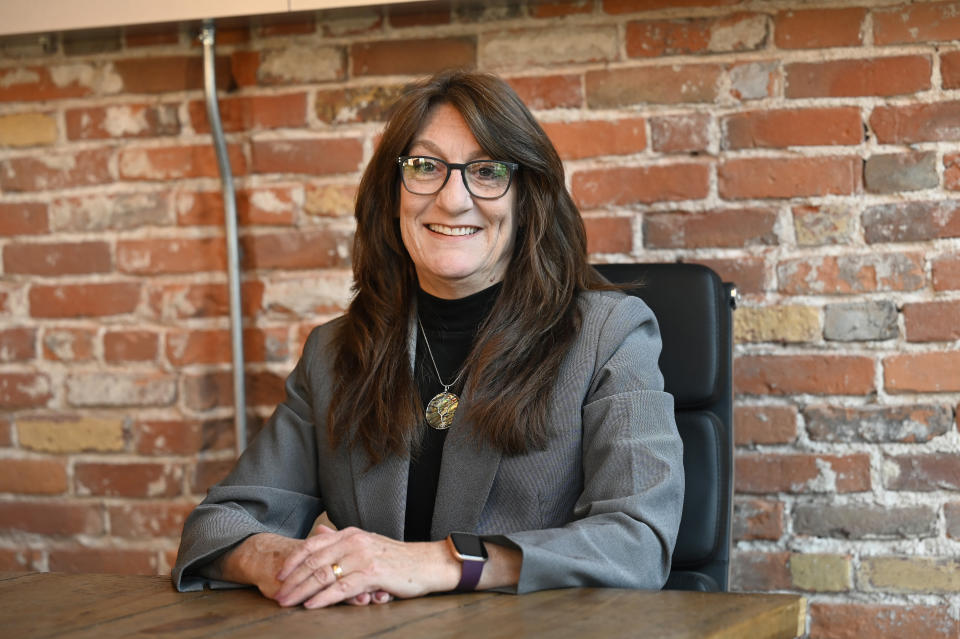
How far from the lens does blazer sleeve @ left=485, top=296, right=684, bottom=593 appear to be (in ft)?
4.78

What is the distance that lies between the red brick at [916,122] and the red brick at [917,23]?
125mm

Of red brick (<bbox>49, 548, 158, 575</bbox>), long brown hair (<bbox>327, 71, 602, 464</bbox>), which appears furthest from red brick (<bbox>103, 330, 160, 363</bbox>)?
long brown hair (<bbox>327, 71, 602, 464</bbox>)

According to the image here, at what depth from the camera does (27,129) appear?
8.27ft

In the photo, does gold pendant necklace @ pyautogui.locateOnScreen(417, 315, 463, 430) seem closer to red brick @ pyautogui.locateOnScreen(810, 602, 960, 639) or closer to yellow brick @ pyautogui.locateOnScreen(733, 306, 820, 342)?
yellow brick @ pyautogui.locateOnScreen(733, 306, 820, 342)

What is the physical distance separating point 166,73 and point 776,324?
1.41 metres

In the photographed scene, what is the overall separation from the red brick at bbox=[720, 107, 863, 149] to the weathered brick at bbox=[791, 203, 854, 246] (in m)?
0.12

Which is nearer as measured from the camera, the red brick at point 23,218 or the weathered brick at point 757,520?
the weathered brick at point 757,520

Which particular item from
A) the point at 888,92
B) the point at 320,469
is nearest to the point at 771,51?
the point at 888,92

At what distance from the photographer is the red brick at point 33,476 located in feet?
8.30

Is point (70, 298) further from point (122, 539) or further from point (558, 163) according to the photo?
point (558, 163)

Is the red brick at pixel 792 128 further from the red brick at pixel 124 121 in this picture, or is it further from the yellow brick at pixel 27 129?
the yellow brick at pixel 27 129

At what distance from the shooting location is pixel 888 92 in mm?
2102

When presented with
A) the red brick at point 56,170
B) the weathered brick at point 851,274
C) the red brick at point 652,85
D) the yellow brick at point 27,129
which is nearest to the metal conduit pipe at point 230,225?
the red brick at point 56,170

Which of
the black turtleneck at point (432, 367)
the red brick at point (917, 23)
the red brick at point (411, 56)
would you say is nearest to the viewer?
the black turtleneck at point (432, 367)
